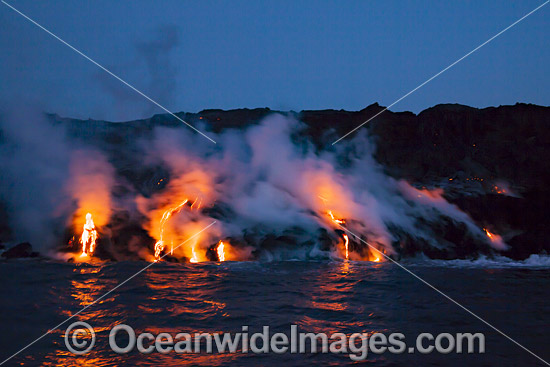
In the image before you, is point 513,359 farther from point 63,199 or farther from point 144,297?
point 63,199

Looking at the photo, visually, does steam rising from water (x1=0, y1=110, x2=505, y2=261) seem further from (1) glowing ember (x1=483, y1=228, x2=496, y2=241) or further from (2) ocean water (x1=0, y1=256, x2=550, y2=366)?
(2) ocean water (x1=0, y1=256, x2=550, y2=366)

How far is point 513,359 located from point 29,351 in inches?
209

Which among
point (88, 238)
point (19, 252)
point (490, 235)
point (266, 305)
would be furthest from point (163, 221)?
point (490, 235)

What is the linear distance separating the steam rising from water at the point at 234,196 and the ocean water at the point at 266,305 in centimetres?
177

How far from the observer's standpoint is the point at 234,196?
15211 mm

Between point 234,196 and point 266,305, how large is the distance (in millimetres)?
8009

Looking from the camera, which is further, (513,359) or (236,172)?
(236,172)

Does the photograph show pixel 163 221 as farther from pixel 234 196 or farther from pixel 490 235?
pixel 490 235

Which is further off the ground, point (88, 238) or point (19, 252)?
point (88, 238)

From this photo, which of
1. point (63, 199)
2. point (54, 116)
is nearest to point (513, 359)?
point (63, 199)

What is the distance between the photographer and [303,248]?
1319 centimetres

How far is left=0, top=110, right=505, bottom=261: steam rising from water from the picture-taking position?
1346 cm

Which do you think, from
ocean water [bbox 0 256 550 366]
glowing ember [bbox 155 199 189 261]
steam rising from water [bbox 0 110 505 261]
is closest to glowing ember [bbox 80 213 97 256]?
steam rising from water [bbox 0 110 505 261]

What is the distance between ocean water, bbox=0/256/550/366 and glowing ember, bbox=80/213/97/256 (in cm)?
116
